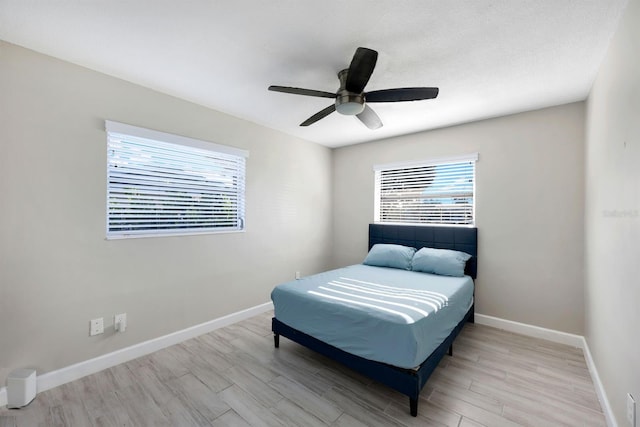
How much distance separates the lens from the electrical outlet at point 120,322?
2.40m

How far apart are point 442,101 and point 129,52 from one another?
2816 mm

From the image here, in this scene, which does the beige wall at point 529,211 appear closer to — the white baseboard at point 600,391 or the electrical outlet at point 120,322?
the white baseboard at point 600,391

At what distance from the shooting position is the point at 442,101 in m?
2.82

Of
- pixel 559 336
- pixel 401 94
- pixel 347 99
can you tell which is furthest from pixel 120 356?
pixel 559 336

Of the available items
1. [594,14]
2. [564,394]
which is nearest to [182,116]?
[594,14]

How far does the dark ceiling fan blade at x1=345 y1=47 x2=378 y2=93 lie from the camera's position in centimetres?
159

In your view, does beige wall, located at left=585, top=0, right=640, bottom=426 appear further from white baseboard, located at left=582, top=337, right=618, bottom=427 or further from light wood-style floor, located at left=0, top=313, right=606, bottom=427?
light wood-style floor, located at left=0, top=313, right=606, bottom=427

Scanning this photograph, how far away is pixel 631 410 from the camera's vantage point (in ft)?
4.41

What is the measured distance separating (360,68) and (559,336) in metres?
3.36

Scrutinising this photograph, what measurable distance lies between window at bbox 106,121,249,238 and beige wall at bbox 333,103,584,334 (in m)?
2.76

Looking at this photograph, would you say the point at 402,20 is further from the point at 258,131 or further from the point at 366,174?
the point at 366,174

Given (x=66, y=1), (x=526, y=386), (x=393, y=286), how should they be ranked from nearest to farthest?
(x=66, y=1) < (x=526, y=386) < (x=393, y=286)

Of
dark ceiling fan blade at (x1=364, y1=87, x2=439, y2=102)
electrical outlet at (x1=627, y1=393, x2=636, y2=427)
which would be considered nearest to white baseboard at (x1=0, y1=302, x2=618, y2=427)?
electrical outlet at (x1=627, y1=393, x2=636, y2=427)

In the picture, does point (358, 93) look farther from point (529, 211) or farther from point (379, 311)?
point (529, 211)
